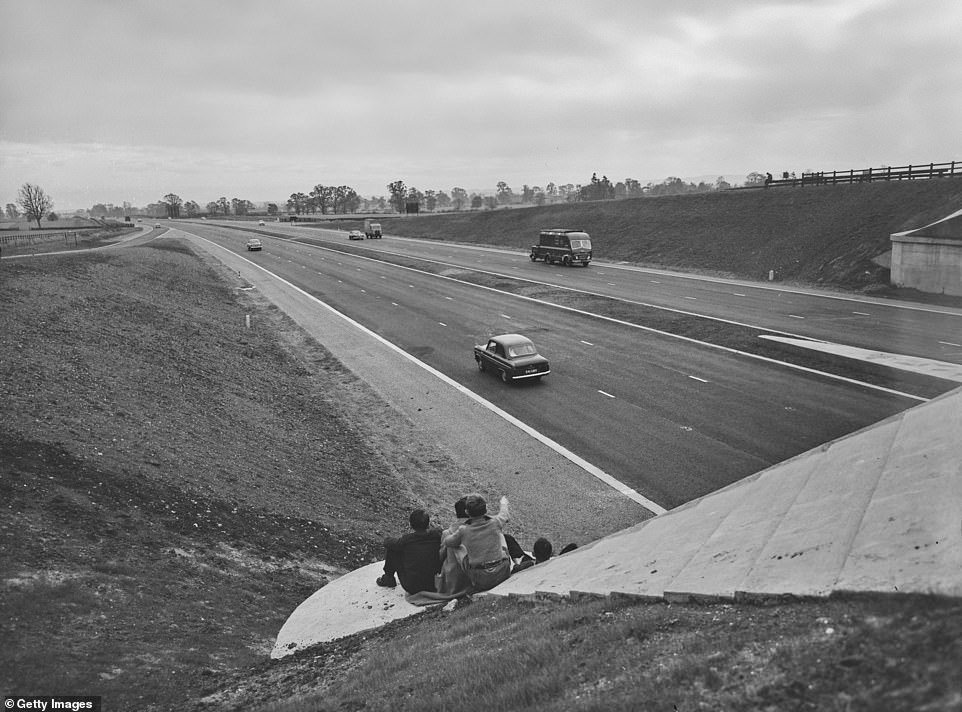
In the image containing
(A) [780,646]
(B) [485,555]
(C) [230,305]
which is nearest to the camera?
(A) [780,646]

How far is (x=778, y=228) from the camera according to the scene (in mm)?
50562

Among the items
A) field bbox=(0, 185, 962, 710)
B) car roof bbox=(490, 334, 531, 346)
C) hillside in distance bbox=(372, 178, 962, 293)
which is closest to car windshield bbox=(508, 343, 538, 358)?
car roof bbox=(490, 334, 531, 346)

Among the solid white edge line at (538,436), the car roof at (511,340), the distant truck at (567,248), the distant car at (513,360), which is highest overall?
the distant truck at (567,248)

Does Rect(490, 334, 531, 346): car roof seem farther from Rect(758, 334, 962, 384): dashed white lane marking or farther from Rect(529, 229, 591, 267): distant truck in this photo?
Rect(529, 229, 591, 267): distant truck

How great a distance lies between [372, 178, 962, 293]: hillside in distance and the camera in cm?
4131

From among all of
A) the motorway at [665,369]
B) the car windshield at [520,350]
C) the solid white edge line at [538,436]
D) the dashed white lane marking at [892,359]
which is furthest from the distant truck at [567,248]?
the car windshield at [520,350]

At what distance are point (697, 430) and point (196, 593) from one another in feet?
42.5

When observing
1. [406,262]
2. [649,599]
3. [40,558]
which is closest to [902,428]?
[649,599]

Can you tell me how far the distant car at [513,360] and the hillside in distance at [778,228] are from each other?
24474mm

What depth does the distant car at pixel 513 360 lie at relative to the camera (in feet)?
73.9

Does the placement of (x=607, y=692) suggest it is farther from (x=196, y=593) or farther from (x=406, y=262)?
(x=406, y=262)

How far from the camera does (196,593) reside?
9.13 m

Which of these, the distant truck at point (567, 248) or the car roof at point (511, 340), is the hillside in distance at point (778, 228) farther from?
the car roof at point (511, 340)

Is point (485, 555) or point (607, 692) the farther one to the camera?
point (485, 555)
